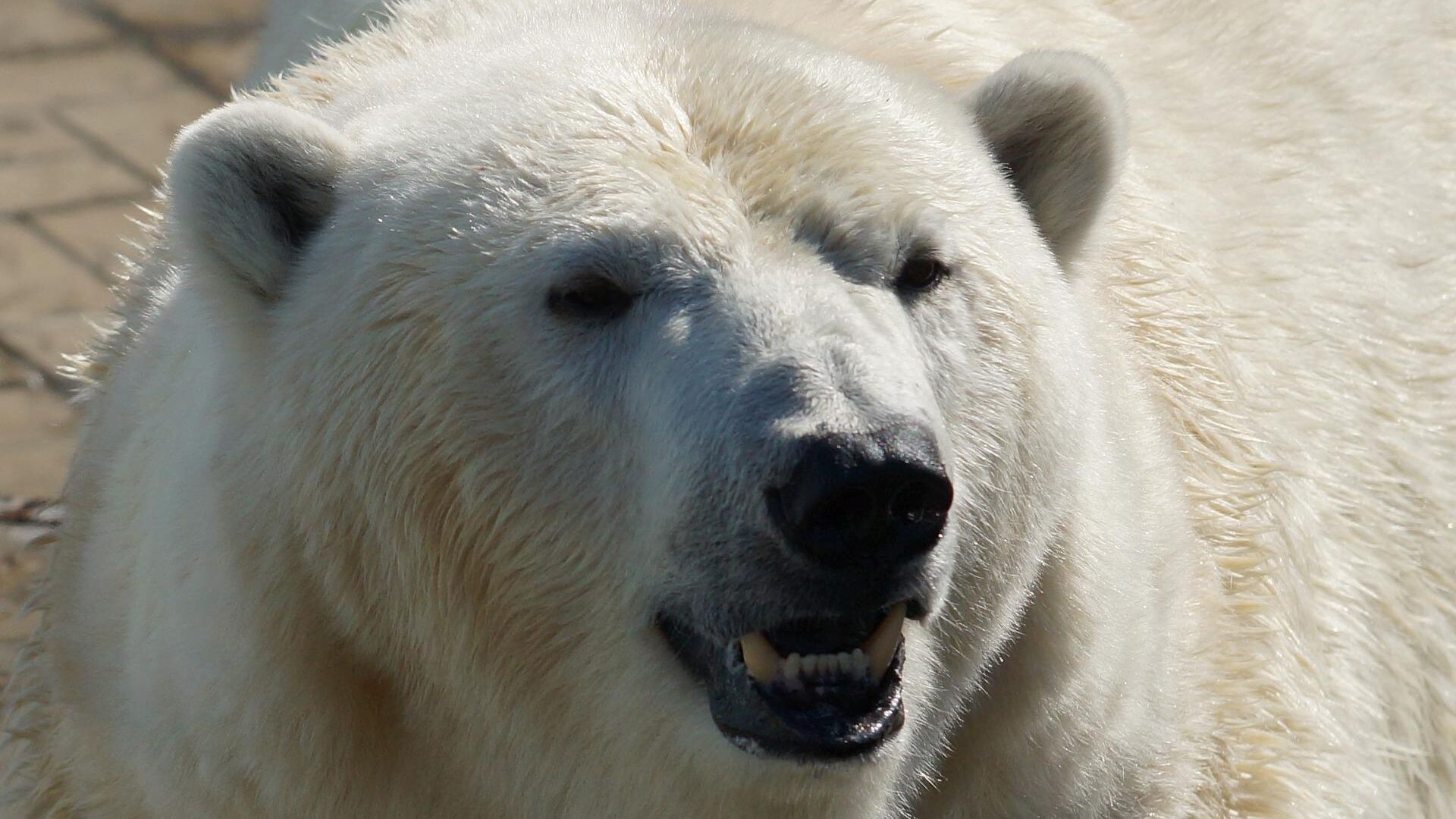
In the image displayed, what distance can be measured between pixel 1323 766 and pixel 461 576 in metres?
1.33

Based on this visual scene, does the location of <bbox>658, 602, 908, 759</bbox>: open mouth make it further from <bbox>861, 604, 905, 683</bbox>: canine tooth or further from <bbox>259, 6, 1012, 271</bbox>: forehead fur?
<bbox>259, 6, 1012, 271</bbox>: forehead fur

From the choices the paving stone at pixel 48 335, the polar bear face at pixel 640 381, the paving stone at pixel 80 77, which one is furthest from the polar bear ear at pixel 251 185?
the paving stone at pixel 80 77

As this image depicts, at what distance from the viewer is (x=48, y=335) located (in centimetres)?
485

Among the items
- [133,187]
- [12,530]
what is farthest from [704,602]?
[133,187]

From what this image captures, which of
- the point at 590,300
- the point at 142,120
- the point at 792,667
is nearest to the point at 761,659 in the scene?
the point at 792,667

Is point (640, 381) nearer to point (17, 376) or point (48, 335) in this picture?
point (17, 376)

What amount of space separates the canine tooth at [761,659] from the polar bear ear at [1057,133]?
2.51 ft

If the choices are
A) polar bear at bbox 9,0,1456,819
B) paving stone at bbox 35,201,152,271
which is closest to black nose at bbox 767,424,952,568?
polar bear at bbox 9,0,1456,819

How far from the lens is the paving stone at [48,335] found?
4750 millimetres

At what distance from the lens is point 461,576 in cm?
194

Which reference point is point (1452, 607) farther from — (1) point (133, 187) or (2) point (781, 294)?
(1) point (133, 187)

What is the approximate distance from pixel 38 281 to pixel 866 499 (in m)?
4.17

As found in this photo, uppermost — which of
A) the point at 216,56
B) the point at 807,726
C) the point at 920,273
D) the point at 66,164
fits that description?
the point at 920,273

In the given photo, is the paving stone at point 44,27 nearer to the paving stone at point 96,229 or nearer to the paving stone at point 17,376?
the paving stone at point 96,229
